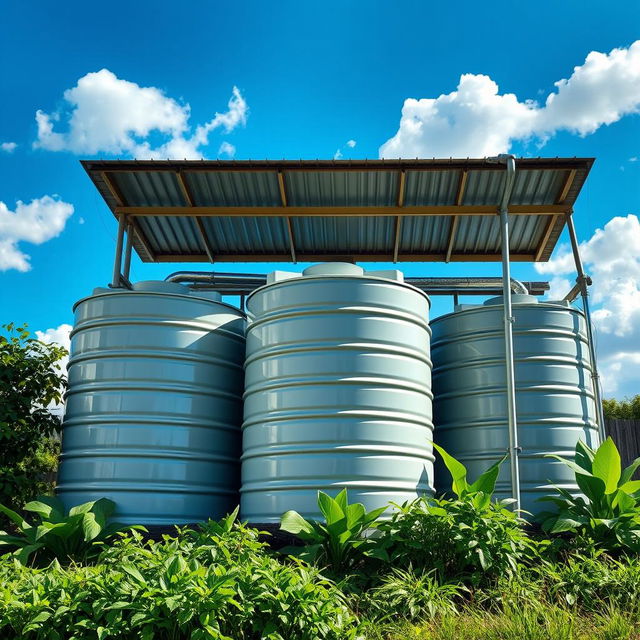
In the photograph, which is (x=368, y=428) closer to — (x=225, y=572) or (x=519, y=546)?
(x=519, y=546)

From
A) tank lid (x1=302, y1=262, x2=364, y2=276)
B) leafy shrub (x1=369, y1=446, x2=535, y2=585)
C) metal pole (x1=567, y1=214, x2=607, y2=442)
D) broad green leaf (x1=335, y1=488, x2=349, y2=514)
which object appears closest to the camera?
leafy shrub (x1=369, y1=446, x2=535, y2=585)

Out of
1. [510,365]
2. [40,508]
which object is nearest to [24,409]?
[40,508]

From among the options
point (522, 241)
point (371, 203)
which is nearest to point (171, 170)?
point (371, 203)

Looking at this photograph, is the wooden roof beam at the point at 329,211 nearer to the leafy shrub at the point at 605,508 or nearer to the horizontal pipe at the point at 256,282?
the horizontal pipe at the point at 256,282

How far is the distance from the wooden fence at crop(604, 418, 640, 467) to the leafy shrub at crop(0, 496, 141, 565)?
11.5m

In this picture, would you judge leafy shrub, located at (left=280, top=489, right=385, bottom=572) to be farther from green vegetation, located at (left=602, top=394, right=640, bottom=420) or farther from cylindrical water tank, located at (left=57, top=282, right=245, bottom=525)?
green vegetation, located at (left=602, top=394, right=640, bottom=420)

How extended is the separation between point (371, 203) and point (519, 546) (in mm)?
4792

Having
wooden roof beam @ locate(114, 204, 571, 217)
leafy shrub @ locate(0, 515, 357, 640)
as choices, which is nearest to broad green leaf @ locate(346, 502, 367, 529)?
leafy shrub @ locate(0, 515, 357, 640)

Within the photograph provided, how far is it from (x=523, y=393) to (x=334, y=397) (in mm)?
2384

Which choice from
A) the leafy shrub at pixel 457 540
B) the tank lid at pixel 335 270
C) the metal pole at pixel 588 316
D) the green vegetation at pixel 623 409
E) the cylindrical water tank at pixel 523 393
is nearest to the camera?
the leafy shrub at pixel 457 540

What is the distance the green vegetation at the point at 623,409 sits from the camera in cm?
2452

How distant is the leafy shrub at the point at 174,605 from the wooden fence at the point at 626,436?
1142cm

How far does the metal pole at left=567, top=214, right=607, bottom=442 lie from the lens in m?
7.72

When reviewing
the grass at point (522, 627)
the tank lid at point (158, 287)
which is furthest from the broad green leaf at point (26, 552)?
the grass at point (522, 627)
